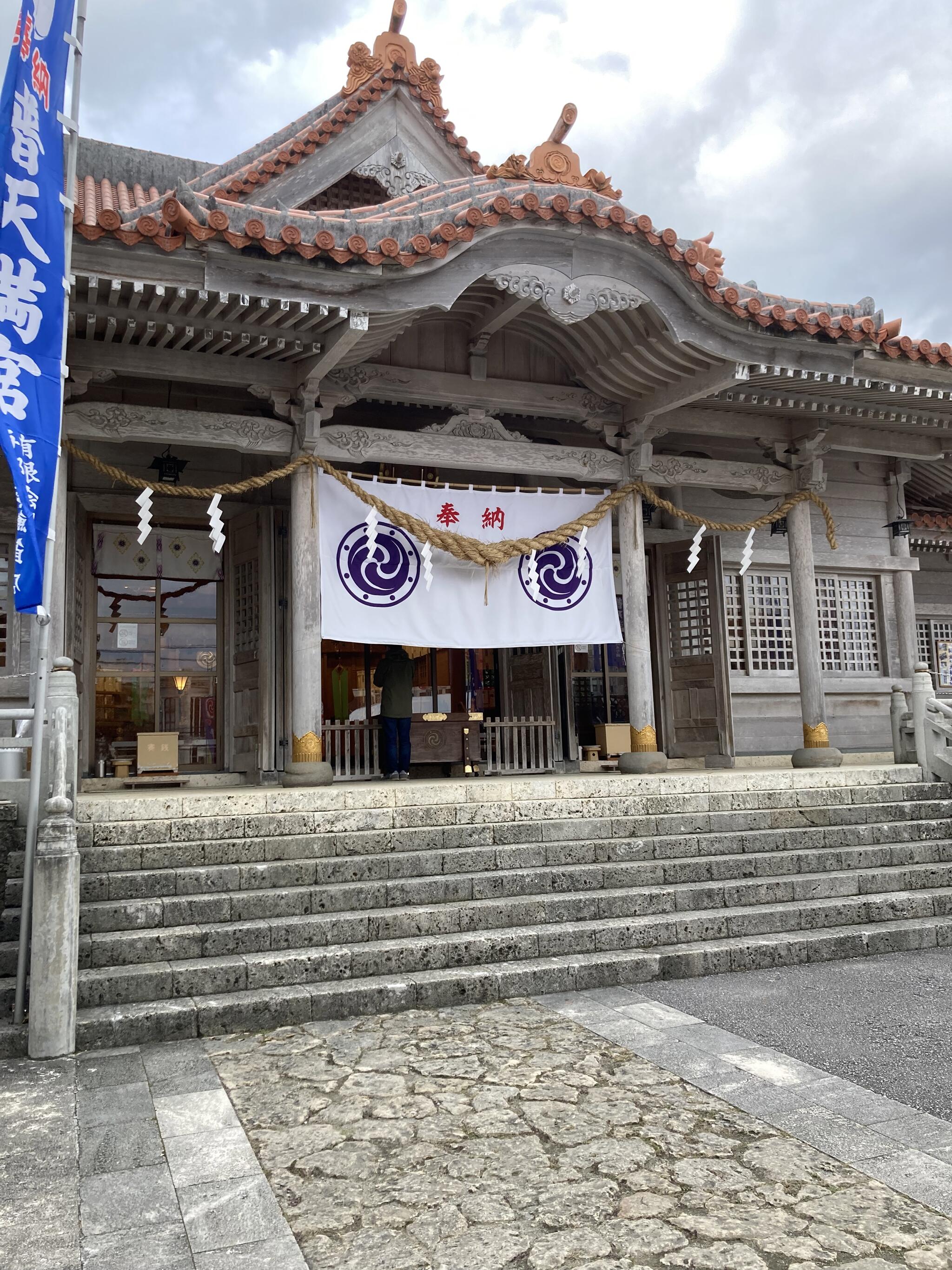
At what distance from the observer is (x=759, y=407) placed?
1066 centimetres

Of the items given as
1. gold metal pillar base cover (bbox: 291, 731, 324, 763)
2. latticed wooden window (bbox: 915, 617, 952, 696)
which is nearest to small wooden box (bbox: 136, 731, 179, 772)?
gold metal pillar base cover (bbox: 291, 731, 324, 763)

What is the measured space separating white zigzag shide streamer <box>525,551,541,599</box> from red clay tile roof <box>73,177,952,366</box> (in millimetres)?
2937

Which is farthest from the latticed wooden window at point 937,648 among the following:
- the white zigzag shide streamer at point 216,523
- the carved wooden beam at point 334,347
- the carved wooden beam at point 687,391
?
the white zigzag shide streamer at point 216,523

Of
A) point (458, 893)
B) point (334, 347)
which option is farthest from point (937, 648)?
point (458, 893)

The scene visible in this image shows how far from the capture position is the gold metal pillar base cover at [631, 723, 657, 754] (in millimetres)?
9898

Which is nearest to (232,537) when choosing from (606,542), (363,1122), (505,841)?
(606,542)

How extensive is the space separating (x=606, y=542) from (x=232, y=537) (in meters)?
4.05

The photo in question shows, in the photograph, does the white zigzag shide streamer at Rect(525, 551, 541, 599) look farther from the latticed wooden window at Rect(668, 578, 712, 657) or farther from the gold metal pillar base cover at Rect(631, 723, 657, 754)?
the latticed wooden window at Rect(668, 578, 712, 657)

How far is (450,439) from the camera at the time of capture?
31.2 ft

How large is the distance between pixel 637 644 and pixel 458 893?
4198 mm

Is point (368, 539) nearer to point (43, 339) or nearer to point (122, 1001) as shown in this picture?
point (43, 339)

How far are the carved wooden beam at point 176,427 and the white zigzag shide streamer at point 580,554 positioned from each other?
3055 millimetres

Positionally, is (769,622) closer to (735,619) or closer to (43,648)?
(735,619)

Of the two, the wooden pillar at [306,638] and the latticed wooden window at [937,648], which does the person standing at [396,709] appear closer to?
the wooden pillar at [306,638]
